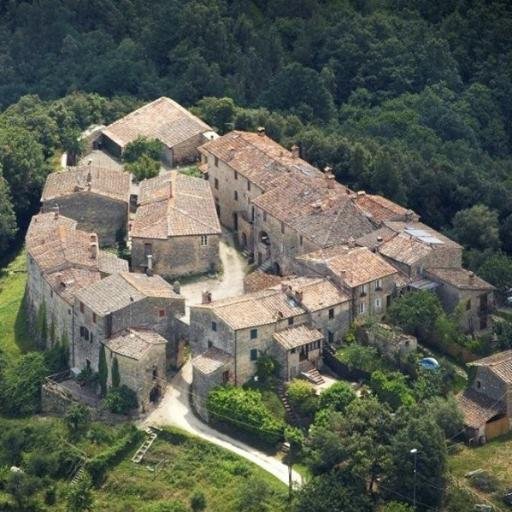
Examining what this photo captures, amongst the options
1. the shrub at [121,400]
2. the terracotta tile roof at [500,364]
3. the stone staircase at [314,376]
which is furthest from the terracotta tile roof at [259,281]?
the terracotta tile roof at [500,364]

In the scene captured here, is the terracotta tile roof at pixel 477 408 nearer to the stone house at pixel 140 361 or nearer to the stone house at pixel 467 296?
the stone house at pixel 467 296

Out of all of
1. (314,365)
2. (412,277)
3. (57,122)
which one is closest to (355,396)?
(314,365)

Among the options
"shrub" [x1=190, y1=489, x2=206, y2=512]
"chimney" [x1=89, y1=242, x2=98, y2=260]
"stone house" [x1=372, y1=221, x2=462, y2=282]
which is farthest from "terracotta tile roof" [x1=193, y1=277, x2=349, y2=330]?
"shrub" [x1=190, y1=489, x2=206, y2=512]

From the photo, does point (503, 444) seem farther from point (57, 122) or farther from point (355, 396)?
point (57, 122)

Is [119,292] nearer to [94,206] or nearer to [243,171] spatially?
[94,206]

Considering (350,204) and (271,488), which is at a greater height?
(350,204)

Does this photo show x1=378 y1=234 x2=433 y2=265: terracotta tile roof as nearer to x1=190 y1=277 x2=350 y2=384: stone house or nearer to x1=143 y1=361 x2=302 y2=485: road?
x1=190 y1=277 x2=350 y2=384: stone house
